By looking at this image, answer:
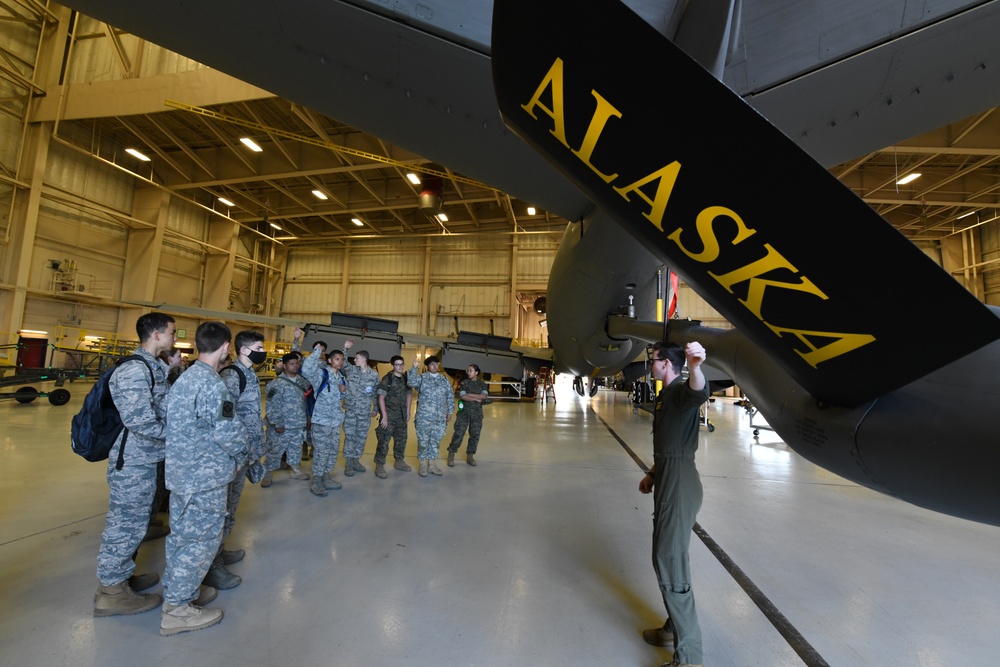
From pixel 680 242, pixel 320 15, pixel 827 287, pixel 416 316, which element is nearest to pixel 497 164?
pixel 320 15

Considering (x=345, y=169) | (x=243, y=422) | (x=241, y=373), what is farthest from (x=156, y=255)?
(x=243, y=422)

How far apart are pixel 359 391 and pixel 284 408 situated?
99cm

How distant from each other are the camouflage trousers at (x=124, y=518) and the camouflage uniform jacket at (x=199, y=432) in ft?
1.92

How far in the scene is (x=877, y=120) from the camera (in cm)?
219

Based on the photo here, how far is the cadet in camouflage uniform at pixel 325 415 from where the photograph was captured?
490 cm

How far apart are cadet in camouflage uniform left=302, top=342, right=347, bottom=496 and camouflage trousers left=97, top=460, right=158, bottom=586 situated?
2.17 meters

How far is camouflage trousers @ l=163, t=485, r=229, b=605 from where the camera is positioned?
2424 mm

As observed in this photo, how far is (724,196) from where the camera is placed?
0.82 m

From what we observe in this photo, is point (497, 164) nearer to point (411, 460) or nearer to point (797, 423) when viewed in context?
point (797, 423)

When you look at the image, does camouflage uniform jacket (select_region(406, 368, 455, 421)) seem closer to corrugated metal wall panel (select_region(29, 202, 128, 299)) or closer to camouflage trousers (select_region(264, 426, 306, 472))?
camouflage trousers (select_region(264, 426, 306, 472))

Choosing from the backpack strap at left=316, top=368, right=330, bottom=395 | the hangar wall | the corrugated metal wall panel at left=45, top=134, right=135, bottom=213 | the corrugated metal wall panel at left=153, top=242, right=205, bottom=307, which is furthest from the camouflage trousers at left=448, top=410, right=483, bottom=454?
the corrugated metal wall panel at left=45, top=134, right=135, bottom=213

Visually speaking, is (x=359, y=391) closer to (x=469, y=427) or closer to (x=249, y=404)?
(x=469, y=427)

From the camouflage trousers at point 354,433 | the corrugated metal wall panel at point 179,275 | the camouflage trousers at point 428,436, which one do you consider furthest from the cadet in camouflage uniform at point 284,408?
the corrugated metal wall panel at point 179,275

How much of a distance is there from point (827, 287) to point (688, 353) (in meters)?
1.18
